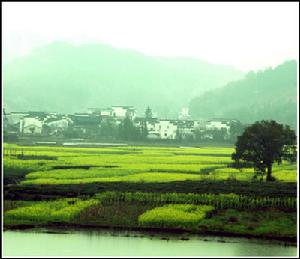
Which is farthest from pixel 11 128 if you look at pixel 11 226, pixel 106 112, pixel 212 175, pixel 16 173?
pixel 11 226

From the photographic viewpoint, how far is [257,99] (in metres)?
41.6

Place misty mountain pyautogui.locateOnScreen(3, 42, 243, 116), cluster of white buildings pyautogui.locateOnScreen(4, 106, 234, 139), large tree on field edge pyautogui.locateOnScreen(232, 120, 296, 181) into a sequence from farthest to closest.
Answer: misty mountain pyautogui.locateOnScreen(3, 42, 243, 116) → cluster of white buildings pyautogui.locateOnScreen(4, 106, 234, 139) → large tree on field edge pyautogui.locateOnScreen(232, 120, 296, 181)

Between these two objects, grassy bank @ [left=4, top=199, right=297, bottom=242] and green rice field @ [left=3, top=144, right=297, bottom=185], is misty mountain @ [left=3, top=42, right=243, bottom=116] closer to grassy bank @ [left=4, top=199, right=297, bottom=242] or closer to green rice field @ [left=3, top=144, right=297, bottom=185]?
green rice field @ [left=3, top=144, right=297, bottom=185]

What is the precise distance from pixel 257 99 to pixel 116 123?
17.7m

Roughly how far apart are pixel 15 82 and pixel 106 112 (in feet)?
57.4

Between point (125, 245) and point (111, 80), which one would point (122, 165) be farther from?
point (111, 80)

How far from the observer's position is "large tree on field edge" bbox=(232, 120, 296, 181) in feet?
66.7

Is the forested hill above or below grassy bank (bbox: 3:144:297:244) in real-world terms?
above

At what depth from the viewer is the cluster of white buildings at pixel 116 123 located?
27.0 m

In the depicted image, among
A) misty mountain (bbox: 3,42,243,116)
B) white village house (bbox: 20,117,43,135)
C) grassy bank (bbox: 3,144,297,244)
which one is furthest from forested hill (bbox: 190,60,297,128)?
grassy bank (bbox: 3,144,297,244)

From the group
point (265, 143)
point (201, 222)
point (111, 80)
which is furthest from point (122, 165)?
point (111, 80)

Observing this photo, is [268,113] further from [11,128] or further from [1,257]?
[1,257]

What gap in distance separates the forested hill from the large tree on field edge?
9511 mm

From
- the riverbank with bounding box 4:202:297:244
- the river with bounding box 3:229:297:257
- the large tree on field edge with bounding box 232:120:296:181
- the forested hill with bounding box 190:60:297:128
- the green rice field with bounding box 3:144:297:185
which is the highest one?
the forested hill with bounding box 190:60:297:128
